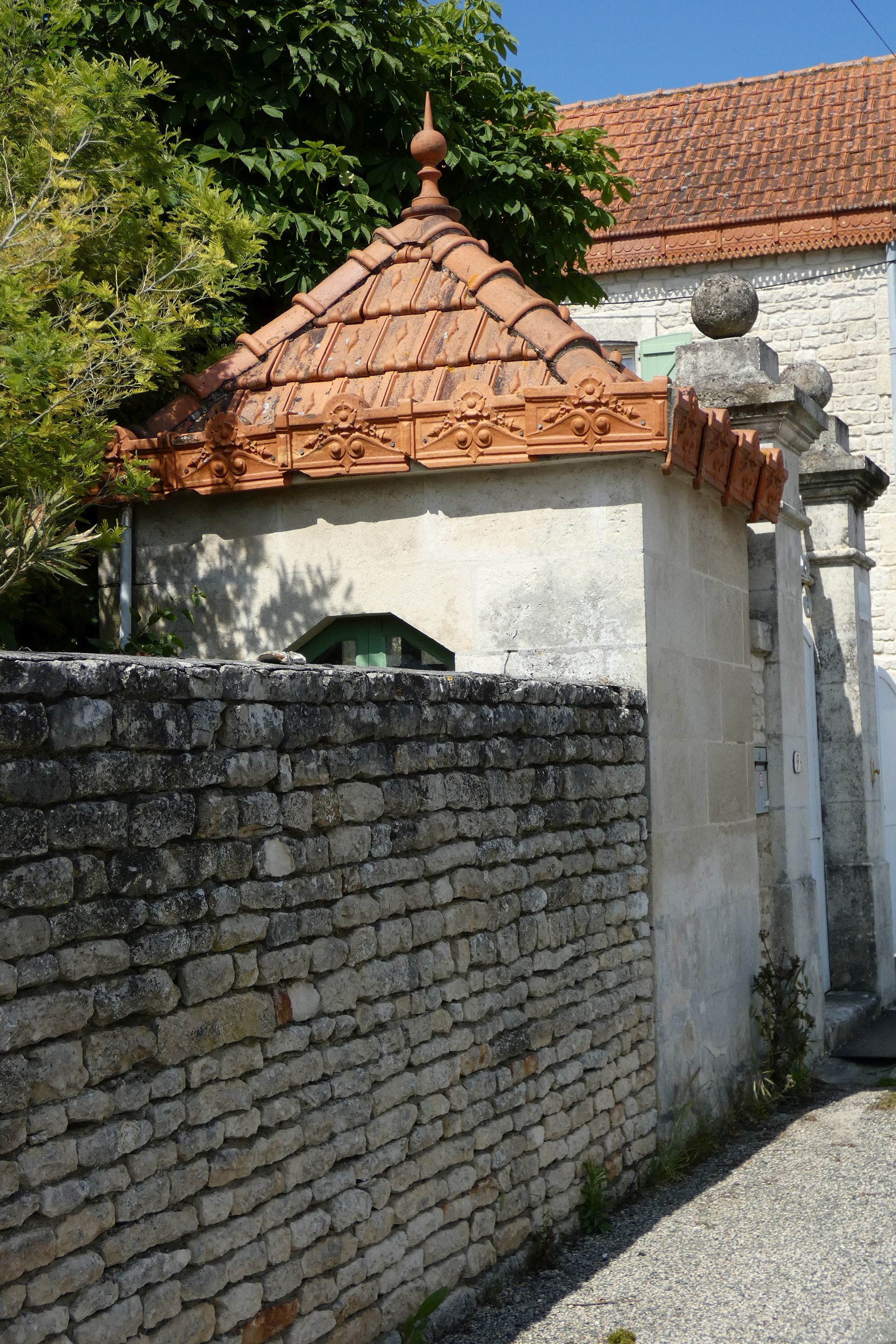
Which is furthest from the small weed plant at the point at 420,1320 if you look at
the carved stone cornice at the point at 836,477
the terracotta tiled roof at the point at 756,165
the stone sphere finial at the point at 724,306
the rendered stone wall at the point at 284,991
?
the terracotta tiled roof at the point at 756,165

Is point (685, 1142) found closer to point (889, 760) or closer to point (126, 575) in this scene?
point (126, 575)

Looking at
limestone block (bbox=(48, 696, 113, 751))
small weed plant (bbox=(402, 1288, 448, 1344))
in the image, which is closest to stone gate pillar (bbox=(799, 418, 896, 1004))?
small weed plant (bbox=(402, 1288, 448, 1344))

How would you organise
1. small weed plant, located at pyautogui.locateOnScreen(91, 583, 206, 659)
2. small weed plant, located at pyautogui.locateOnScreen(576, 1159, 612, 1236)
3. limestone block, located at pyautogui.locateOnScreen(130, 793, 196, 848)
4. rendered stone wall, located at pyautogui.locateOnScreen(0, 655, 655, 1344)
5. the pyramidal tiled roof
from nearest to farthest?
rendered stone wall, located at pyautogui.locateOnScreen(0, 655, 655, 1344) → limestone block, located at pyautogui.locateOnScreen(130, 793, 196, 848) → small weed plant, located at pyautogui.locateOnScreen(576, 1159, 612, 1236) → the pyramidal tiled roof → small weed plant, located at pyautogui.locateOnScreen(91, 583, 206, 659)

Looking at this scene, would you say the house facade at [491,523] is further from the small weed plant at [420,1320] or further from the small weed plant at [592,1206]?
the small weed plant at [420,1320]

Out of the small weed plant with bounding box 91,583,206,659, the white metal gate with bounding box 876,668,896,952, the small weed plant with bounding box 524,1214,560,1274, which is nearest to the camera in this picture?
the small weed plant with bounding box 524,1214,560,1274

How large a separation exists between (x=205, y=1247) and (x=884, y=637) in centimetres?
1151

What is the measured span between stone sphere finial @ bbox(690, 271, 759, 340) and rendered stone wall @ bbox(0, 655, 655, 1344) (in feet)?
10.3

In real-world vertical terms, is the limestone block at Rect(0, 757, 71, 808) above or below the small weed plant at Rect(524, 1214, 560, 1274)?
above

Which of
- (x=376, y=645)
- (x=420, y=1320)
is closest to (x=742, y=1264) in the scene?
(x=420, y=1320)

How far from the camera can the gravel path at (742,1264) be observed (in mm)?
4203

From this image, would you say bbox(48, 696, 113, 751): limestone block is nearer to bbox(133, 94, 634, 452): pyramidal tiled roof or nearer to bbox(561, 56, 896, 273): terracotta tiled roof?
bbox(133, 94, 634, 452): pyramidal tiled roof

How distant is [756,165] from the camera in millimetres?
14891

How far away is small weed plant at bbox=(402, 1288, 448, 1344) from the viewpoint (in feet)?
12.7

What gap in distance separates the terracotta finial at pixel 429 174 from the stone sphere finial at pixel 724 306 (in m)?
1.53
